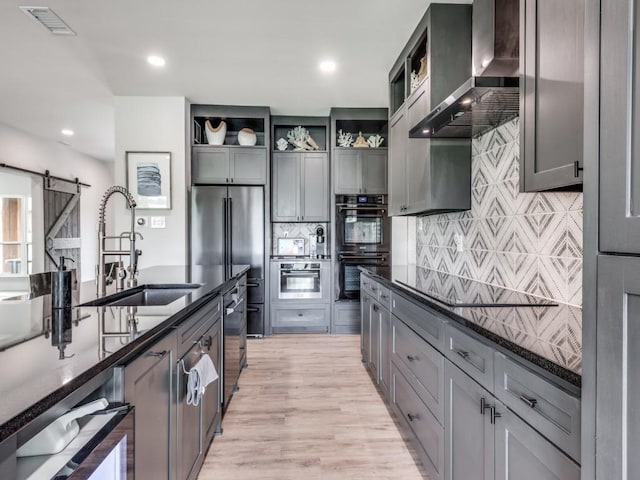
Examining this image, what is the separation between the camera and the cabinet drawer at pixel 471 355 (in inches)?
48.4

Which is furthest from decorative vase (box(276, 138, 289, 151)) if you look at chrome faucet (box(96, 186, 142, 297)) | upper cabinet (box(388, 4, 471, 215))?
chrome faucet (box(96, 186, 142, 297))

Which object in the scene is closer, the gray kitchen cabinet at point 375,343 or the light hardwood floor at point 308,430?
the light hardwood floor at point 308,430

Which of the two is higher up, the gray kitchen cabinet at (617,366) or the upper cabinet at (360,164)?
the upper cabinet at (360,164)

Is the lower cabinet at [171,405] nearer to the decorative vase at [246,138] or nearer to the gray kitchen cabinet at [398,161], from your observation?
the gray kitchen cabinet at [398,161]

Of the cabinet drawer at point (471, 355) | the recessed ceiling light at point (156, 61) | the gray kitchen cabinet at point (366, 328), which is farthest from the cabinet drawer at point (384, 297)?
the recessed ceiling light at point (156, 61)

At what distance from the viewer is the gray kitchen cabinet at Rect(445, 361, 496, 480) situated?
1.22 metres

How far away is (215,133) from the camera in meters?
4.67

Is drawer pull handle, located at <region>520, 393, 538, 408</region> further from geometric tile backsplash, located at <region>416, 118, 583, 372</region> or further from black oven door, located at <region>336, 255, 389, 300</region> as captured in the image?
black oven door, located at <region>336, 255, 389, 300</region>

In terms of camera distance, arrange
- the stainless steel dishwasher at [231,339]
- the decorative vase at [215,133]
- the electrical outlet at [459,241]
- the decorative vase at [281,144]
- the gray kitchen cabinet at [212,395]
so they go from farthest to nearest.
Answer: the decorative vase at [281,144]
the decorative vase at [215,133]
the electrical outlet at [459,241]
the stainless steel dishwasher at [231,339]
the gray kitchen cabinet at [212,395]

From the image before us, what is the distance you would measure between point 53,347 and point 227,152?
3.99 m

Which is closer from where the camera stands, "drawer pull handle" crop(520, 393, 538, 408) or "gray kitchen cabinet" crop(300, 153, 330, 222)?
"drawer pull handle" crop(520, 393, 538, 408)

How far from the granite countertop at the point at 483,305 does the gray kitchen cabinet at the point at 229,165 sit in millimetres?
2567

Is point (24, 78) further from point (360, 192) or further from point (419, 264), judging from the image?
point (419, 264)

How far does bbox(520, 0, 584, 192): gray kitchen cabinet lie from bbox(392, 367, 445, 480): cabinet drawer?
1.09m
